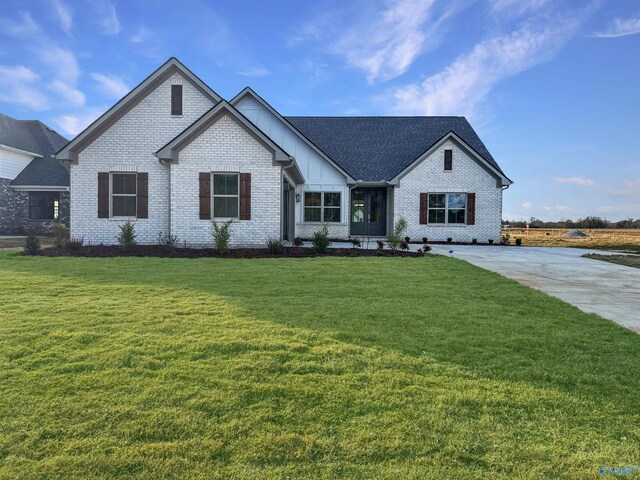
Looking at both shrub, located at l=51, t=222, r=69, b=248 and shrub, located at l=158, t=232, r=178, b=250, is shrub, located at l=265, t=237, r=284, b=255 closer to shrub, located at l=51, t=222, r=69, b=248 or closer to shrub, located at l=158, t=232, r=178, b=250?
shrub, located at l=158, t=232, r=178, b=250

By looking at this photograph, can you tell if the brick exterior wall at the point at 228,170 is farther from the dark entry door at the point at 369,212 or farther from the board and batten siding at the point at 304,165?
the dark entry door at the point at 369,212

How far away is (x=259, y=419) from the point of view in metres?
2.44

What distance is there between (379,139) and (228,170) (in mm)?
12607

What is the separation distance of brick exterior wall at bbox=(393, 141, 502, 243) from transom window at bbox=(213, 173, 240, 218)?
9675 mm

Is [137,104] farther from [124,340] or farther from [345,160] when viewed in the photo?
[124,340]

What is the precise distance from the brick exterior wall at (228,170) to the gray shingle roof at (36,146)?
15325 millimetres

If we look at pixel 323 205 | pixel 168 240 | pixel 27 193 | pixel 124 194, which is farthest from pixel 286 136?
pixel 27 193

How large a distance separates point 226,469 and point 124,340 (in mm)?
2446

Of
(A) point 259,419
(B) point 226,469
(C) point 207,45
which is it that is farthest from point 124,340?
(C) point 207,45

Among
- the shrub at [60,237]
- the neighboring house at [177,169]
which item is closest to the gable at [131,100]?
the neighboring house at [177,169]

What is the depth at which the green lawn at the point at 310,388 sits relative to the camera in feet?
6.84

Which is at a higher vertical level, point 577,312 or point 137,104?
point 137,104

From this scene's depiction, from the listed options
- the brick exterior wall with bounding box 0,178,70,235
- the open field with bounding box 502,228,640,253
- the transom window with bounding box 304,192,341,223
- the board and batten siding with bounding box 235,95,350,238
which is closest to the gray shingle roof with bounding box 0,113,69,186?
the brick exterior wall with bounding box 0,178,70,235

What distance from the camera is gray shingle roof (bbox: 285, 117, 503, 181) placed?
68.8 ft
